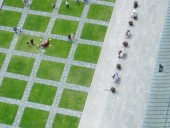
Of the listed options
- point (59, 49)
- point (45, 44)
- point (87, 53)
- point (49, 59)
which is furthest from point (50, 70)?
point (87, 53)

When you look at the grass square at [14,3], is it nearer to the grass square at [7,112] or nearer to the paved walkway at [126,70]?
the paved walkway at [126,70]

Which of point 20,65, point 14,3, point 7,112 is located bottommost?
point 7,112

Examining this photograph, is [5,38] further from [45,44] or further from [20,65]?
[45,44]

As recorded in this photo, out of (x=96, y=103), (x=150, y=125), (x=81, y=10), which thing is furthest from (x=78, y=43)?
(x=150, y=125)

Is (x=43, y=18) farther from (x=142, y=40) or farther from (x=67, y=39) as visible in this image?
(x=142, y=40)

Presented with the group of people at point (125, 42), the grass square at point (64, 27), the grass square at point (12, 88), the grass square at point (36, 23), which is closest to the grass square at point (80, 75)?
the group of people at point (125, 42)

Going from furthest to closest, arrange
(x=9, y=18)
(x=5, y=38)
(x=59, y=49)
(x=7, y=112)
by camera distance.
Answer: (x=9, y=18) → (x=5, y=38) → (x=59, y=49) → (x=7, y=112)

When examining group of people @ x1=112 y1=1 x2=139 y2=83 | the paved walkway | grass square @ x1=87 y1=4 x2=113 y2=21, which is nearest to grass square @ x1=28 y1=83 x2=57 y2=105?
the paved walkway
